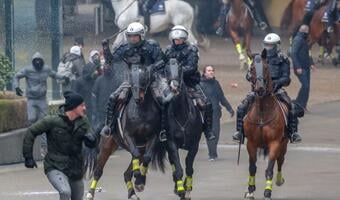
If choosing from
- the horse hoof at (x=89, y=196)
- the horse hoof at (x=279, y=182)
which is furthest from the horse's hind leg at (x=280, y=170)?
the horse hoof at (x=89, y=196)

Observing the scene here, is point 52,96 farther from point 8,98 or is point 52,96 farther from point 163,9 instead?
point 163,9

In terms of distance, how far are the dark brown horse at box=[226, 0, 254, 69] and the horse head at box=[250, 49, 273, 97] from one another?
63.2 feet

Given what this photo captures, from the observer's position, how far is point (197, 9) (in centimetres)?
4534

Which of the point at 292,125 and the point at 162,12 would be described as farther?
the point at 162,12

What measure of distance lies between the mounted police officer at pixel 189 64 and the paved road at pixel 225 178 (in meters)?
1.16

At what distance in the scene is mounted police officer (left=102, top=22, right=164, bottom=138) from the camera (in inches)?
739

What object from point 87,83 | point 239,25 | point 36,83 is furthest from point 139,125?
point 239,25

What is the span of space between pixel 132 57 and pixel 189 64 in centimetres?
92

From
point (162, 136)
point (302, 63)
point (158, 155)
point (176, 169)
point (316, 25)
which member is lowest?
point (176, 169)

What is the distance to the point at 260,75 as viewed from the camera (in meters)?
18.7


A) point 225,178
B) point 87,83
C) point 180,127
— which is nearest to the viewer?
point 180,127

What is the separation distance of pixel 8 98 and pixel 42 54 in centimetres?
328

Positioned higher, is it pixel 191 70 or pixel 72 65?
pixel 191 70

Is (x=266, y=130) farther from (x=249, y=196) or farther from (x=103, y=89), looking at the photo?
(x=103, y=89)
